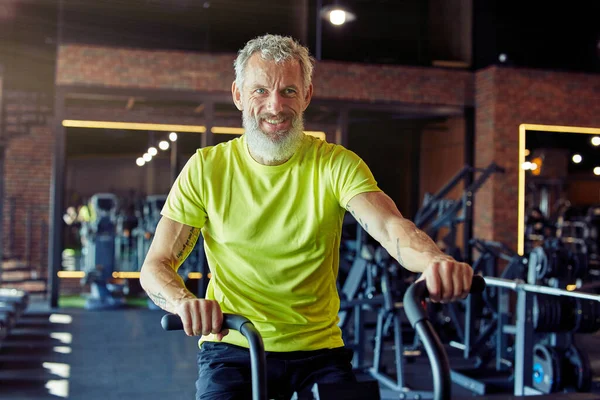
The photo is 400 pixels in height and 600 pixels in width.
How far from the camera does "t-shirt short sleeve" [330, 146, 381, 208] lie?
1.72 meters

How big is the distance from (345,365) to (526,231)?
814 cm

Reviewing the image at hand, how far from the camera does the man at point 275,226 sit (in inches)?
67.9

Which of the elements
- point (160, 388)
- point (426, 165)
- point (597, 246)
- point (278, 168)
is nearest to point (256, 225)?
point (278, 168)

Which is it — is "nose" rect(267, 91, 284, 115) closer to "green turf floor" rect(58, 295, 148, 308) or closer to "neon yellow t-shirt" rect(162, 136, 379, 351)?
"neon yellow t-shirt" rect(162, 136, 379, 351)

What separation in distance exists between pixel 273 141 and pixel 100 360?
437cm

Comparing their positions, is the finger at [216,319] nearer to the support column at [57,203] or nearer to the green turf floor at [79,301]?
the support column at [57,203]

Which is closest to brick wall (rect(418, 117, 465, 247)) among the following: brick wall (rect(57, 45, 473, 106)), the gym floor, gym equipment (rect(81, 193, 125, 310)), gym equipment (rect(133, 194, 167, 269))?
brick wall (rect(57, 45, 473, 106))

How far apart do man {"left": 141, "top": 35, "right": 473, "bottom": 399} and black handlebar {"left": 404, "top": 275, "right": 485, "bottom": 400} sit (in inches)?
17.4

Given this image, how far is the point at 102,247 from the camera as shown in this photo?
8.80 metres

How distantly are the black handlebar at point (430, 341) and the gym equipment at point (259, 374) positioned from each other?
12.4 inches

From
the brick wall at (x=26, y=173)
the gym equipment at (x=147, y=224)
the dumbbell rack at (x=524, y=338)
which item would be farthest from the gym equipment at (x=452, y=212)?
the brick wall at (x=26, y=173)

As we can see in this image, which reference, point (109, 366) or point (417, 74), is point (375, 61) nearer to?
point (417, 74)

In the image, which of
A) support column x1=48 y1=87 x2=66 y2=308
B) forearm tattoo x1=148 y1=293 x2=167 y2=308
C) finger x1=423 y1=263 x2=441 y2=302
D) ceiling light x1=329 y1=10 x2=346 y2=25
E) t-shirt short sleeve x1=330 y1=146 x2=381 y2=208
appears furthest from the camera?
support column x1=48 y1=87 x2=66 y2=308

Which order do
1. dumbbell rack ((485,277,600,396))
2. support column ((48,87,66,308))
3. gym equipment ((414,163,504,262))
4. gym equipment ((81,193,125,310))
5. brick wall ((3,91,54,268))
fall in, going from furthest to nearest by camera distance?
brick wall ((3,91,54,268)), gym equipment ((81,193,125,310)), support column ((48,87,66,308)), gym equipment ((414,163,504,262)), dumbbell rack ((485,277,600,396))
